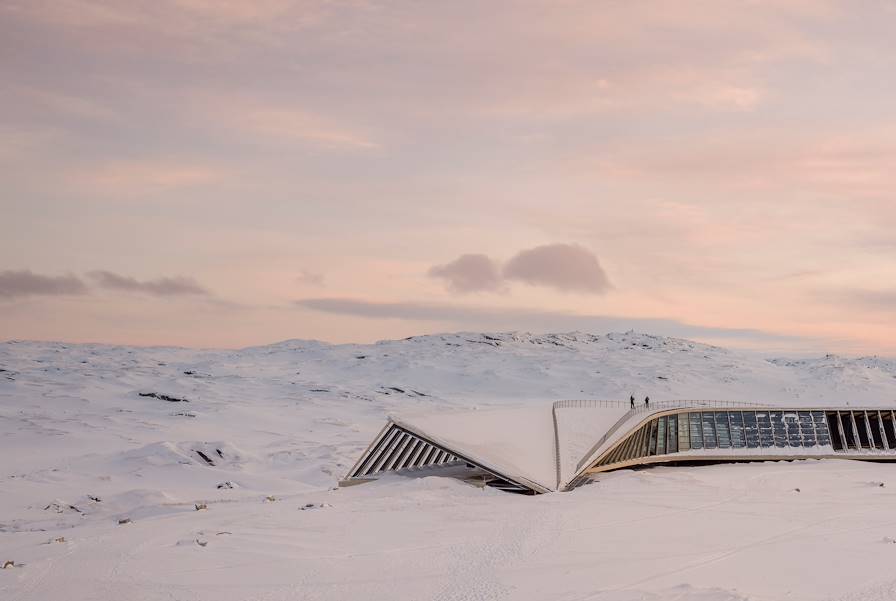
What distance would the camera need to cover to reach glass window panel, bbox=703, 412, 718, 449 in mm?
85250

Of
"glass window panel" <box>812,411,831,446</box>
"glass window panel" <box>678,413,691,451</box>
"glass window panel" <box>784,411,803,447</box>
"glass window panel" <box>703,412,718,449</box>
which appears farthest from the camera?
"glass window panel" <box>812,411,831,446</box>

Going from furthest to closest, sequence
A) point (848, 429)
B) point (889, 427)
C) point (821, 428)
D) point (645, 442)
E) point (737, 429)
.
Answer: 1. point (889, 427)
2. point (848, 429)
3. point (821, 428)
4. point (737, 429)
5. point (645, 442)

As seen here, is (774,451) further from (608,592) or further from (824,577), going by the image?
(608,592)

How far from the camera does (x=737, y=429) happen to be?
8788 centimetres

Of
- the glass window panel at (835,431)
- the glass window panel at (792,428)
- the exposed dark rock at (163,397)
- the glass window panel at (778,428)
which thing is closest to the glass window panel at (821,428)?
the glass window panel at (835,431)

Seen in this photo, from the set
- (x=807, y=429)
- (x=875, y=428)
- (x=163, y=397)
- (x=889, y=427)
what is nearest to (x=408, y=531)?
(x=807, y=429)

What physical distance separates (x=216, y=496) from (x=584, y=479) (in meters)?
32.2

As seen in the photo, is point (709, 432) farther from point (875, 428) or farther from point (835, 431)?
point (875, 428)

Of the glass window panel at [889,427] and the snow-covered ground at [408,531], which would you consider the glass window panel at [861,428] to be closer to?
the glass window panel at [889,427]

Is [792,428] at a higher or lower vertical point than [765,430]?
higher

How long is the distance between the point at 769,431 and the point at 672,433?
41.2 ft

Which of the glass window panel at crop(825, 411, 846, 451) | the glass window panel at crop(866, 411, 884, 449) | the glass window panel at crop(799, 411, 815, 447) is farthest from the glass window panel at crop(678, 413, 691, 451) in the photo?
the glass window panel at crop(866, 411, 884, 449)

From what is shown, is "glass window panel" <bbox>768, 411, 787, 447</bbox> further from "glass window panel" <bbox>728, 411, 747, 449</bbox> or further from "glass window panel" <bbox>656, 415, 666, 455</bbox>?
"glass window panel" <bbox>656, 415, 666, 455</bbox>

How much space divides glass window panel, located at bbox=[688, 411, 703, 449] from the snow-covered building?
0.11 metres
